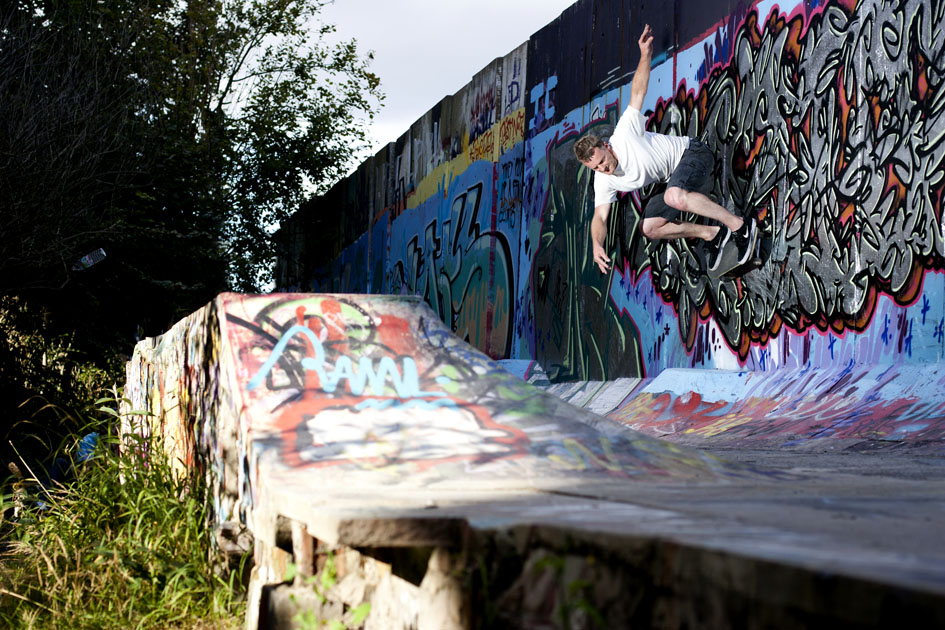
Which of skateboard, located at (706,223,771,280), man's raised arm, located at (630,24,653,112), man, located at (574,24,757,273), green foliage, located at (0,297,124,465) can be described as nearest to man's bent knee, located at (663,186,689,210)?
man, located at (574,24,757,273)

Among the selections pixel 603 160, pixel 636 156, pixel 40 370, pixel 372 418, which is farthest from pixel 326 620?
pixel 40 370

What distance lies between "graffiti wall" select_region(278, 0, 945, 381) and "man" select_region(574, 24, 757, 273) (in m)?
0.13

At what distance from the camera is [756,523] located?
6.99 ft

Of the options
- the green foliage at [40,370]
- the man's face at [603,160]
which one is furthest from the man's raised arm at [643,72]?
the green foliage at [40,370]

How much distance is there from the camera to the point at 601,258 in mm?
10164

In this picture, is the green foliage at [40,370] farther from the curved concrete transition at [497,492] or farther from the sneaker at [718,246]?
the sneaker at [718,246]

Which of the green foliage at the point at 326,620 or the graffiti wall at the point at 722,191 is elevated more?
the graffiti wall at the point at 722,191

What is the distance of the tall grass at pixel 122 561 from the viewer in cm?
373

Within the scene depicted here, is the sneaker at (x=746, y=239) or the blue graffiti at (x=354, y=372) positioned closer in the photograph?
the blue graffiti at (x=354, y=372)

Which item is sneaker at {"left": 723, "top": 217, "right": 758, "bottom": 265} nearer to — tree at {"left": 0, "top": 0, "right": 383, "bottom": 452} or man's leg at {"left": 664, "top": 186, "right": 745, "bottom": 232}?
man's leg at {"left": 664, "top": 186, "right": 745, "bottom": 232}

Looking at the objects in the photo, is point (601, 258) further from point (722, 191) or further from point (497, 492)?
point (497, 492)

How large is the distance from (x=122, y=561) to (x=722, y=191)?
5.96 m

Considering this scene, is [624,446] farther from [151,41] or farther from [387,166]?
[151,41]

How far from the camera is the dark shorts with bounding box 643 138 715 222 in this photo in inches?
335
